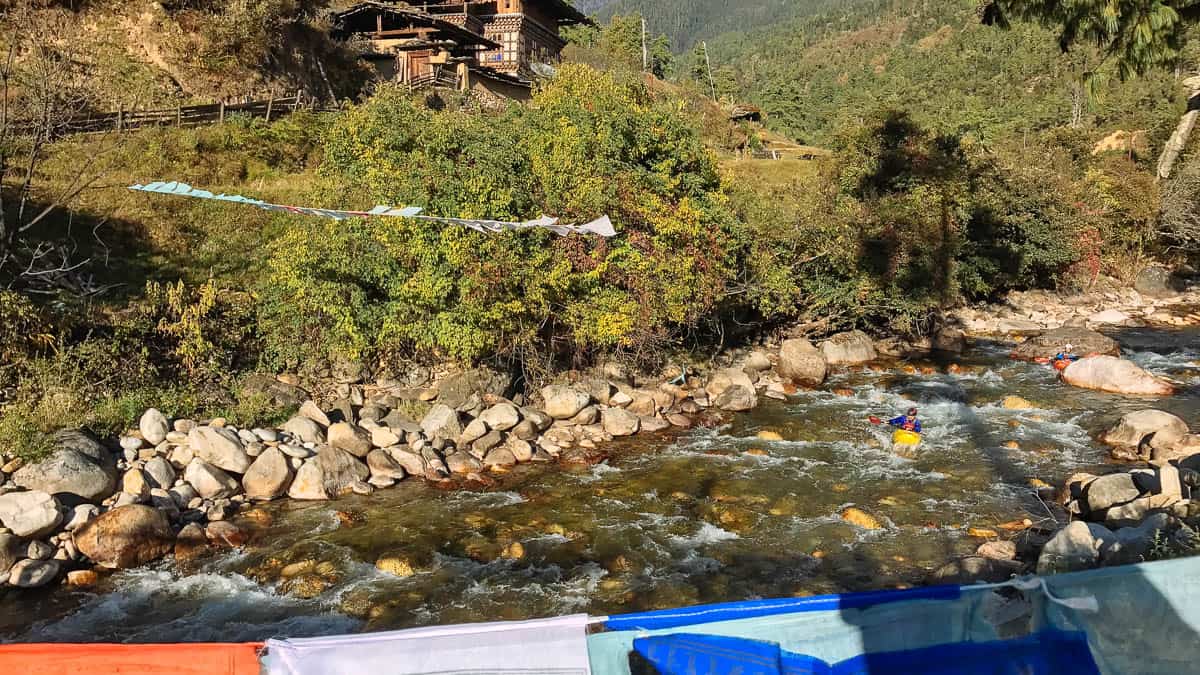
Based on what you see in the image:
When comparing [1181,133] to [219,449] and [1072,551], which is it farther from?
→ [219,449]

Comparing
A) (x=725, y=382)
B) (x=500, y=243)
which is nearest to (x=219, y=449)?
(x=500, y=243)

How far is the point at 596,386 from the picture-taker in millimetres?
18516

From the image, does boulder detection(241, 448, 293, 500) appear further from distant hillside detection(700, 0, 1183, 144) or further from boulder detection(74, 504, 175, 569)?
distant hillside detection(700, 0, 1183, 144)

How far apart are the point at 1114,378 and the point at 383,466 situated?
1762 cm

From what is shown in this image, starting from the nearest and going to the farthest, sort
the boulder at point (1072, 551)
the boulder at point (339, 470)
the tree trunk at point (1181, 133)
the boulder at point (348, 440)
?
the boulder at point (1072, 551) → the tree trunk at point (1181, 133) → the boulder at point (339, 470) → the boulder at point (348, 440)

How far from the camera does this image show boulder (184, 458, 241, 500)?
1305 centimetres

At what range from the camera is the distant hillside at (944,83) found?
198 feet

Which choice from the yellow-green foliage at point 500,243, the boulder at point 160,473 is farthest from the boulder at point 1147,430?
the boulder at point 160,473

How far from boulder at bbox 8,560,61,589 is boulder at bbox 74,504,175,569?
0.46m

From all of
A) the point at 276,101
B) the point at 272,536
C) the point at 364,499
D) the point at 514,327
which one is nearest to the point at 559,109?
the point at 514,327

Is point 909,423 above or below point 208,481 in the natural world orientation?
above

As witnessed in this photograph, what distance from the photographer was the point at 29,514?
11.0 m

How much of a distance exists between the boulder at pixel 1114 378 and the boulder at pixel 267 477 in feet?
61.9

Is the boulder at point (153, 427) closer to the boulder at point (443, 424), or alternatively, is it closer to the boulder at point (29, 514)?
the boulder at point (29, 514)
